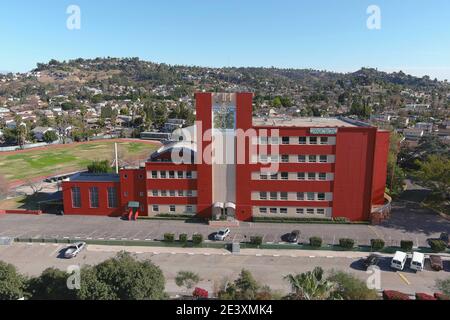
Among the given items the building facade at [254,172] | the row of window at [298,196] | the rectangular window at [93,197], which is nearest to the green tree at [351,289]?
the row of window at [298,196]

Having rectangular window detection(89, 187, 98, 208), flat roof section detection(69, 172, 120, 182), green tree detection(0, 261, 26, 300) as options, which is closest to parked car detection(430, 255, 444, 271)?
green tree detection(0, 261, 26, 300)

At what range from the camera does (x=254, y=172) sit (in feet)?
142

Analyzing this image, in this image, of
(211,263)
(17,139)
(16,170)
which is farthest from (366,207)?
(17,139)

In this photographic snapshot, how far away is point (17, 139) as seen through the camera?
103125 millimetres

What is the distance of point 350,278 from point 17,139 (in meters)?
105

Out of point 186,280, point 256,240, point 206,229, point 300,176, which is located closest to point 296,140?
point 300,176

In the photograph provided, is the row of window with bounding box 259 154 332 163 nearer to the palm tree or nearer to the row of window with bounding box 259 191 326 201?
the row of window with bounding box 259 191 326 201

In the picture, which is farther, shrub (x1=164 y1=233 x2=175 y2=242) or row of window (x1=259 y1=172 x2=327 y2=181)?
row of window (x1=259 y1=172 x2=327 y2=181)

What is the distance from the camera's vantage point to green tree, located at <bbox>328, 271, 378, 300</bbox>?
68.5ft

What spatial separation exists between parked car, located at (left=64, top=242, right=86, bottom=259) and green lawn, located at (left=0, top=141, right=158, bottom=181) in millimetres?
39357

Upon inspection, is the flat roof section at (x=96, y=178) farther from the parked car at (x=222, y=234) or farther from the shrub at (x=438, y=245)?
the shrub at (x=438, y=245)

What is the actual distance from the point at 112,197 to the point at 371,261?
99.0 feet

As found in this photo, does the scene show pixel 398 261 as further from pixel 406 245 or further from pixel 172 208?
pixel 172 208

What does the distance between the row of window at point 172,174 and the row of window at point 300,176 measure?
8.51m
